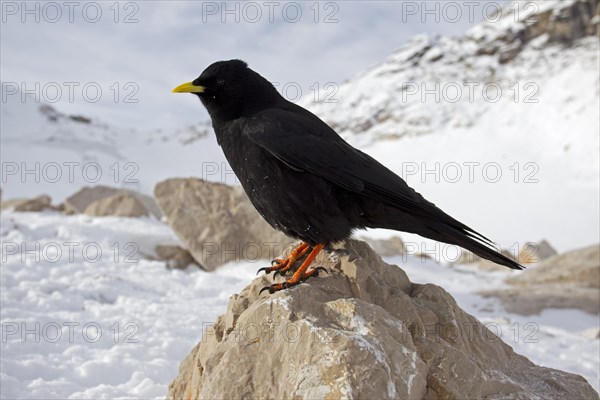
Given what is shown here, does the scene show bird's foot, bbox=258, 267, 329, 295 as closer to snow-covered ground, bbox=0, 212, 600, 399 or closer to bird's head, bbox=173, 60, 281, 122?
bird's head, bbox=173, 60, 281, 122

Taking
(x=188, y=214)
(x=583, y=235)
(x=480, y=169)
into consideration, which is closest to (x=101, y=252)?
(x=188, y=214)

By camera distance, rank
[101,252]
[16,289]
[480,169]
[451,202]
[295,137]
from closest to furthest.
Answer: [295,137]
[16,289]
[101,252]
[451,202]
[480,169]

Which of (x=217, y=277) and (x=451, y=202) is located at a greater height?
(x=451, y=202)

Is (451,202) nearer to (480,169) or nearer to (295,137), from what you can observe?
(480,169)

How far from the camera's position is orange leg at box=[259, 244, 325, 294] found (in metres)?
3.47

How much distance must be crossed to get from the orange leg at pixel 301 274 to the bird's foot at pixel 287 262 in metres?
0.15

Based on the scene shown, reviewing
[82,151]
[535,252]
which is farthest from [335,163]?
[82,151]

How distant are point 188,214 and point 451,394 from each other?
8120 mm

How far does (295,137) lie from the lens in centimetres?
364

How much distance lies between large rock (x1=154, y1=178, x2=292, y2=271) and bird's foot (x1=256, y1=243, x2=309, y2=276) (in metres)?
5.90

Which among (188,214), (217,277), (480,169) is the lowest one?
(217,277)

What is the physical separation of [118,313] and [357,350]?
15.8ft

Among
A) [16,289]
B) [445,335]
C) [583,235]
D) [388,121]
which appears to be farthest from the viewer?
[388,121]

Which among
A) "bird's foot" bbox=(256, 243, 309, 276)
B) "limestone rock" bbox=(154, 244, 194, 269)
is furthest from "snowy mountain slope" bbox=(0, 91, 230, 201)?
"bird's foot" bbox=(256, 243, 309, 276)
